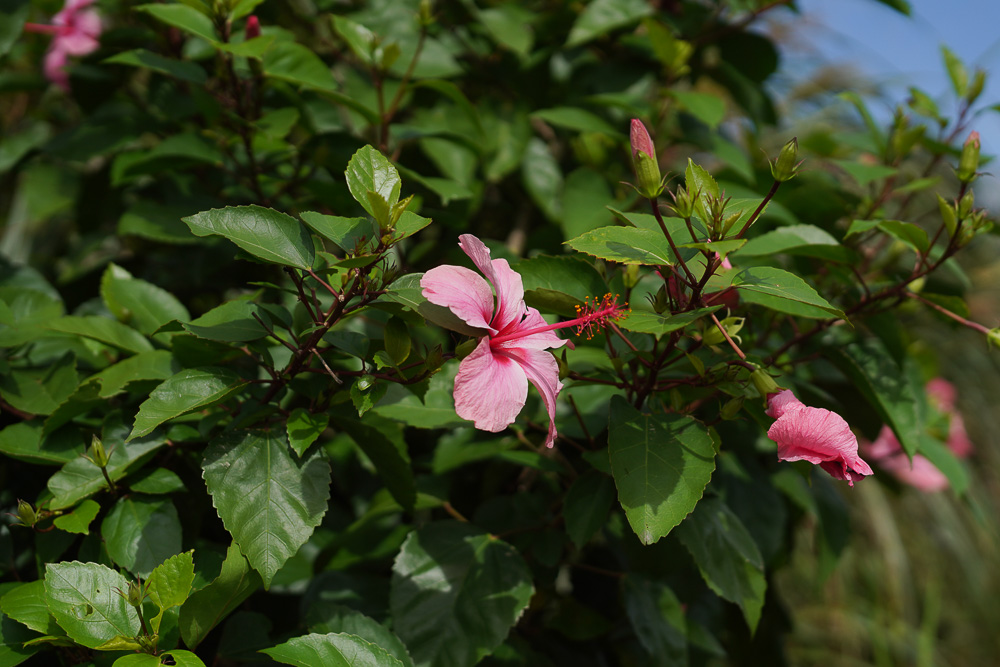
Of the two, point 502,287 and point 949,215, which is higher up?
point 949,215

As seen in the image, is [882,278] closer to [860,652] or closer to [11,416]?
[11,416]

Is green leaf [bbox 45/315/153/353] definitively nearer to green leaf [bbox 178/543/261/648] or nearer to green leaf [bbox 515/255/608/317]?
green leaf [bbox 178/543/261/648]

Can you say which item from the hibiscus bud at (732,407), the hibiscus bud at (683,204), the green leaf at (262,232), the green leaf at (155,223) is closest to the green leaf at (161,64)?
the green leaf at (155,223)

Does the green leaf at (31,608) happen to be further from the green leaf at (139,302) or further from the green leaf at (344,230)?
the green leaf at (344,230)

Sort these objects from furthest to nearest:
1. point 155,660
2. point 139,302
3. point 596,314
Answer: point 139,302 → point 596,314 → point 155,660

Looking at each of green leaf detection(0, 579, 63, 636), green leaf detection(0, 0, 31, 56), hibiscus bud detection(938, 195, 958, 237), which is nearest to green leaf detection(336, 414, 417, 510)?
green leaf detection(0, 579, 63, 636)

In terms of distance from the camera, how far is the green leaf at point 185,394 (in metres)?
0.66

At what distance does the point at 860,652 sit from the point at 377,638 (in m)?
3.22

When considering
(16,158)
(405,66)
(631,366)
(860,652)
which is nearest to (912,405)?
(631,366)

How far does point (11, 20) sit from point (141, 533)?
102cm

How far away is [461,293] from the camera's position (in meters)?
0.66

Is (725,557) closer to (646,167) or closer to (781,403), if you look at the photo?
(781,403)

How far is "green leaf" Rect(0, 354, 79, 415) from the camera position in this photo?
2.80 feet

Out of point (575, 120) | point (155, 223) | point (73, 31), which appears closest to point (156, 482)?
point (155, 223)
